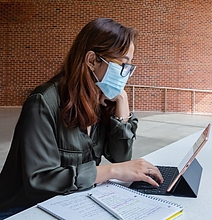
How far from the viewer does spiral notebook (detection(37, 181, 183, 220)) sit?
874 mm

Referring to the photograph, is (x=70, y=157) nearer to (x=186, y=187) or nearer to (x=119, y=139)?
(x=119, y=139)

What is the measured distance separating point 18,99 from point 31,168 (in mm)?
9649

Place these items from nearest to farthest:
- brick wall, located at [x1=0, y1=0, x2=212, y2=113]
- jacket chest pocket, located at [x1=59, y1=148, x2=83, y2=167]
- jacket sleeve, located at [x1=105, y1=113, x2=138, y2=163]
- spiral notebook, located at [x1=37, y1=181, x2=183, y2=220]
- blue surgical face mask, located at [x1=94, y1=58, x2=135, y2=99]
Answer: spiral notebook, located at [x1=37, y1=181, x2=183, y2=220]
jacket chest pocket, located at [x1=59, y1=148, x2=83, y2=167]
blue surgical face mask, located at [x1=94, y1=58, x2=135, y2=99]
jacket sleeve, located at [x1=105, y1=113, x2=138, y2=163]
brick wall, located at [x1=0, y1=0, x2=212, y2=113]

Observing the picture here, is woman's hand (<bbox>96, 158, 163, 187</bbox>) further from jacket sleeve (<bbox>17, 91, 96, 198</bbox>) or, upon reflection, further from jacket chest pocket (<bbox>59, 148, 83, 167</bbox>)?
jacket chest pocket (<bbox>59, 148, 83, 167</bbox>)

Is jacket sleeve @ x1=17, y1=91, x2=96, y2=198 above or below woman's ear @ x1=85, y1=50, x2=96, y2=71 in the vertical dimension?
below

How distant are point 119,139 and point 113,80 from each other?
31 cm

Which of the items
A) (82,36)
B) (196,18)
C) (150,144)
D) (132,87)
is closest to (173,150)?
(82,36)

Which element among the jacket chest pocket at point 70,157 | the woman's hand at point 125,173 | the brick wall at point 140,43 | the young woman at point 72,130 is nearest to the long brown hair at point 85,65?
the young woman at point 72,130

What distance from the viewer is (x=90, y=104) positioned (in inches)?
50.0

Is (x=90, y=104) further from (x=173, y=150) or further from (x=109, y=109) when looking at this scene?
(x=173, y=150)

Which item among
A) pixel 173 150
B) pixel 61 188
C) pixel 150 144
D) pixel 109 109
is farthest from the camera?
pixel 150 144

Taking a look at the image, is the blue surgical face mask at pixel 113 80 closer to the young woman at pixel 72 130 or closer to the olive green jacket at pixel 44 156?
the young woman at pixel 72 130

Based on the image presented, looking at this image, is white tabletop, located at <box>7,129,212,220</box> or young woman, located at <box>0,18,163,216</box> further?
young woman, located at <box>0,18,163,216</box>

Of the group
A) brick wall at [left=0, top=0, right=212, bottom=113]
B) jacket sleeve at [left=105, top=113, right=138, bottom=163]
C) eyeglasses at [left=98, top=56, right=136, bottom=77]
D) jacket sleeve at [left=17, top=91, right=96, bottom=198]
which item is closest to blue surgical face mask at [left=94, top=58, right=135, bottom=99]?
eyeglasses at [left=98, top=56, right=136, bottom=77]
